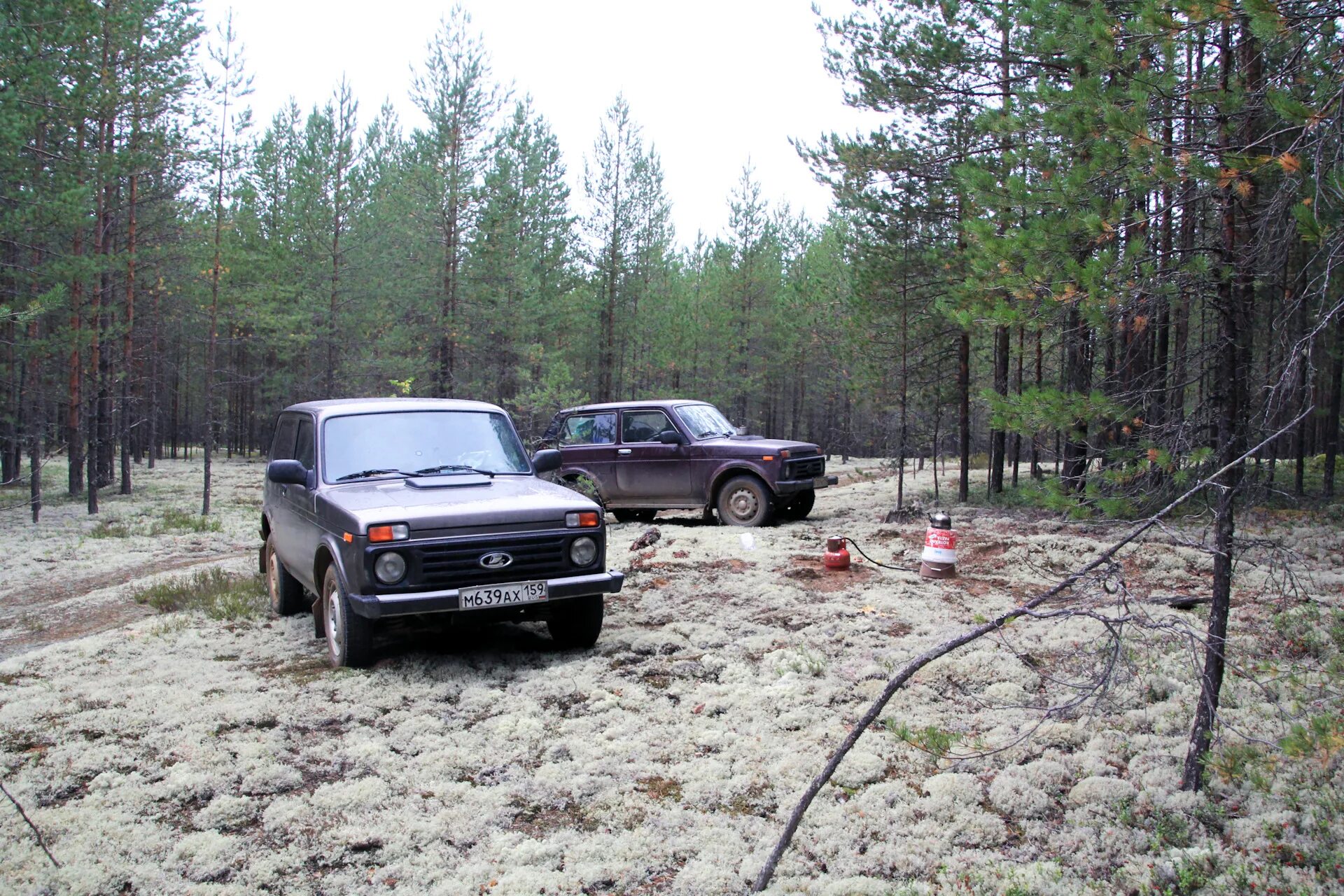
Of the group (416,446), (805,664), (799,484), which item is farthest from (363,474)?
(799,484)

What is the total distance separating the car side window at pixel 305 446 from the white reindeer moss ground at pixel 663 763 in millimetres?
1431

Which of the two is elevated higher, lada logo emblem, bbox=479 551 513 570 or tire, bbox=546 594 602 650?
lada logo emblem, bbox=479 551 513 570

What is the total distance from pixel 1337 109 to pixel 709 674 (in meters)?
4.34

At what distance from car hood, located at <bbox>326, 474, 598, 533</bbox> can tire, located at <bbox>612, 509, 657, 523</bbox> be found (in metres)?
7.69

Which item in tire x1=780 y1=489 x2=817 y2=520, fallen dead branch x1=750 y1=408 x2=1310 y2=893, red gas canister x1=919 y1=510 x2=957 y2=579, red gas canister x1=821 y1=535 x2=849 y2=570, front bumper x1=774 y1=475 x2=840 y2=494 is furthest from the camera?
tire x1=780 y1=489 x2=817 y2=520

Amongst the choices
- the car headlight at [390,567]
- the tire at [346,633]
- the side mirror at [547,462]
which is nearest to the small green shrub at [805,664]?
the side mirror at [547,462]

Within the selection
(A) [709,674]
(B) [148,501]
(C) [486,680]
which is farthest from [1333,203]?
(B) [148,501]

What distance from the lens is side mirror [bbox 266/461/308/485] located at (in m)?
6.20

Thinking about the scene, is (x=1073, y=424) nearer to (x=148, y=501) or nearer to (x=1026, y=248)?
(x=1026, y=248)

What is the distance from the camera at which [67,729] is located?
4.66 meters

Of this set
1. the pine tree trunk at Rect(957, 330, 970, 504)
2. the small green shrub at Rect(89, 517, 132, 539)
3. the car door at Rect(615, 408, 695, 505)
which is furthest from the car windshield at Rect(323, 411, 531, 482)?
the pine tree trunk at Rect(957, 330, 970, 504)

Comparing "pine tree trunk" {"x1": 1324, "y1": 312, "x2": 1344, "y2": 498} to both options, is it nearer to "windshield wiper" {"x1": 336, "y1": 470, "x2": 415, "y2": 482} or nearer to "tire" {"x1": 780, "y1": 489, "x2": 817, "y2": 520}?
"tire" {"x1": 780, "y1": 489, "x2": 817, "y2": 520}

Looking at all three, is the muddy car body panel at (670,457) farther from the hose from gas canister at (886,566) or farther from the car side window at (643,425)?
the hose from gas canister at (886,566)

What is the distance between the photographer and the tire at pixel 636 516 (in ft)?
46.4
